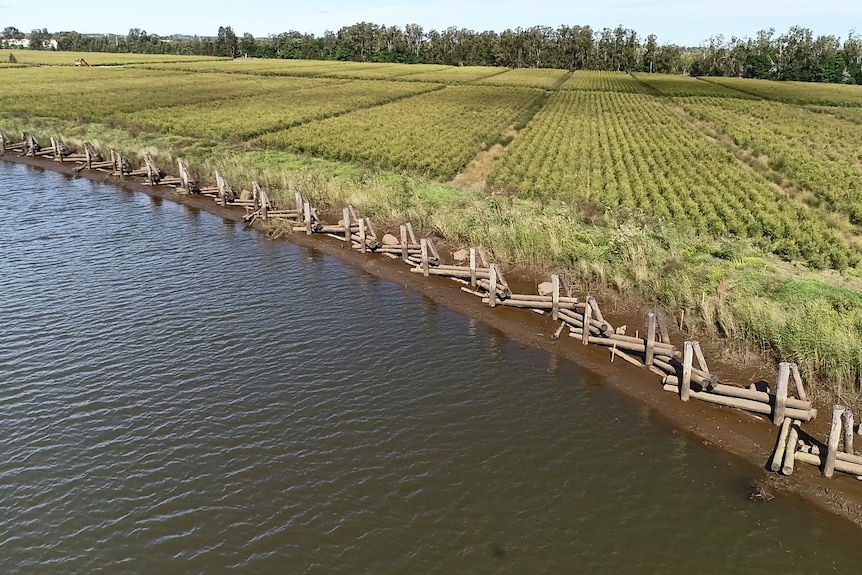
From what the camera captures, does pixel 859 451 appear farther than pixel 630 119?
No

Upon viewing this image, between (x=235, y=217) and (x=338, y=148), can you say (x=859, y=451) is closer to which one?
(x=235, y=217)

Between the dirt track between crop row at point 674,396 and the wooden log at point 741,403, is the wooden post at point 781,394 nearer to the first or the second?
the wooden log at point 741,403

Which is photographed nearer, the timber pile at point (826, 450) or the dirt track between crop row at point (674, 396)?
the timber pile at point (826, 450)

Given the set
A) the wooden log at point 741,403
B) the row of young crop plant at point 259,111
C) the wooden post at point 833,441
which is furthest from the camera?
the row of young crop plant at point 259,111

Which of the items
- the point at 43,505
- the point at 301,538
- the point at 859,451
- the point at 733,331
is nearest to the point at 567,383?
the point at 733,331

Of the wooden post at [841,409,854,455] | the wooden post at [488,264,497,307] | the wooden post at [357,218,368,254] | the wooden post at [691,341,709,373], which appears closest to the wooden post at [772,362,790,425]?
the wooden post at [841,409,854,455]

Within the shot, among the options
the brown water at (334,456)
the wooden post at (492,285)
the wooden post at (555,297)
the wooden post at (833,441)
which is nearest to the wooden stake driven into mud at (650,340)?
the brown water at (334,456)

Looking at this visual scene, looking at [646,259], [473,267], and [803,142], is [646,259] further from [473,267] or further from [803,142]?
[803,142]
